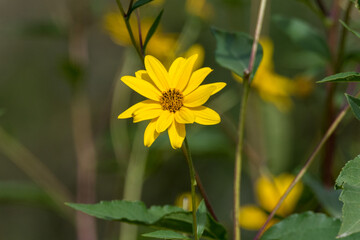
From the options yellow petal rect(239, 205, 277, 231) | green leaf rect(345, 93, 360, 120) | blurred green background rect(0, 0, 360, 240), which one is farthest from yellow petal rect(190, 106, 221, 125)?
blurred green background rect(0, 0, 360, 240)

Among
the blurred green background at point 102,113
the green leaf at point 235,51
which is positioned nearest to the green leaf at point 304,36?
the green leaf at point 235,51

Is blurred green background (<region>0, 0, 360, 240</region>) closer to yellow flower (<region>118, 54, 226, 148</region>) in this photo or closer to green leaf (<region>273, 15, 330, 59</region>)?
green leaf (<region>273, 15, 330, 59</region>)

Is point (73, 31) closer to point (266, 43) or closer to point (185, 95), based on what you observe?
point (266, 43)

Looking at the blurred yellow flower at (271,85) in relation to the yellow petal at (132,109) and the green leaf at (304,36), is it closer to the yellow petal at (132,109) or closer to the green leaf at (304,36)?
the green leaf at (304,36)

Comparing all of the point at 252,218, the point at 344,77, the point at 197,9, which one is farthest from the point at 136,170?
the point at 344,77

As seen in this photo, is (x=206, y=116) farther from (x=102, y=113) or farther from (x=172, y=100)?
(x=102, y=113)
